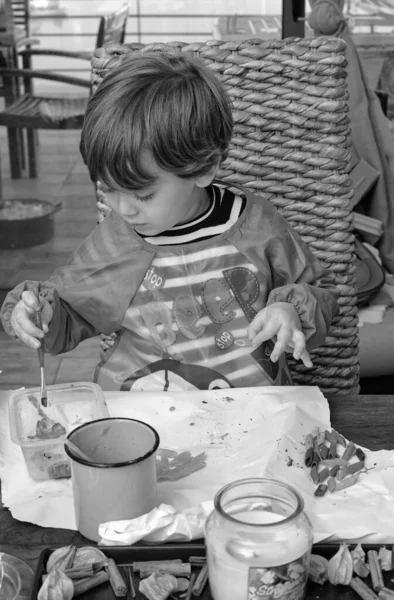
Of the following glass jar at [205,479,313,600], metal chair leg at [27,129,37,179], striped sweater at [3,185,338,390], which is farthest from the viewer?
metal chair leg at [27,129,37,179]

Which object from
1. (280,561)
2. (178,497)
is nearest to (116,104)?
(178,497)

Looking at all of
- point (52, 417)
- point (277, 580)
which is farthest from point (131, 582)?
point (52, 417)

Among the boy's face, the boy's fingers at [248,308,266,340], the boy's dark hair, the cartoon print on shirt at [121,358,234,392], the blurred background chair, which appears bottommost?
the blurred background chair

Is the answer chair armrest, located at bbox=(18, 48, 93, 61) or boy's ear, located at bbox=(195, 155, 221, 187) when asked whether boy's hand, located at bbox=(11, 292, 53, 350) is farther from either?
chair armrest, located at bbox=(18, 48, 93, 61)

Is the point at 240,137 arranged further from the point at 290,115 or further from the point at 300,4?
the point at 300,4

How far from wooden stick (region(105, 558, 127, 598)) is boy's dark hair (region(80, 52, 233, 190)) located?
1.75 ft

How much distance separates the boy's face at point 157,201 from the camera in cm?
123

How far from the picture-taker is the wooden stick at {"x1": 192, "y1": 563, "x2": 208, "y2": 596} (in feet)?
2.72

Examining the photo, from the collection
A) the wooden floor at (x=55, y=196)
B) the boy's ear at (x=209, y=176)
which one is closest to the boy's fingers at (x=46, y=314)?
the boy's ear at (x=209, y=176)

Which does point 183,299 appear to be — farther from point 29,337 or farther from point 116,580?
point 116,580

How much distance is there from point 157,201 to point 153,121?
0.11 metres

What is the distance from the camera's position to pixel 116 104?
121cm

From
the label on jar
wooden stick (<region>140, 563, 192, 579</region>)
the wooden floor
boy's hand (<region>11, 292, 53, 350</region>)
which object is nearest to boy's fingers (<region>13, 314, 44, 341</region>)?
boy's hand (<region>11, 292, 53, 350</region>)

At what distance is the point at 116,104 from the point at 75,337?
15.0 inches
